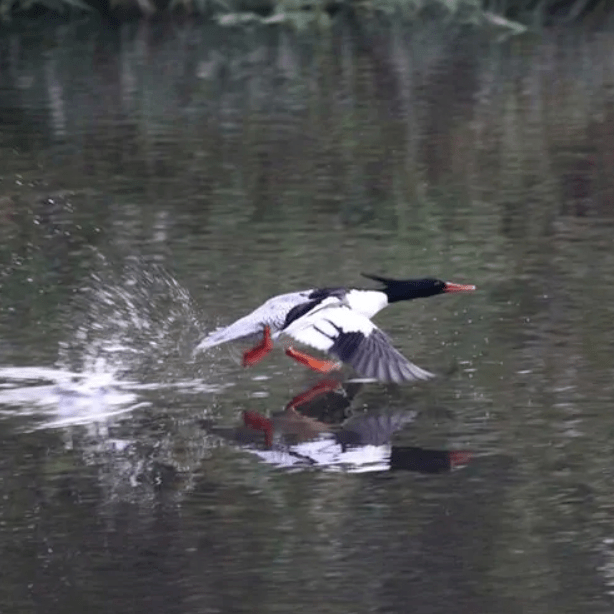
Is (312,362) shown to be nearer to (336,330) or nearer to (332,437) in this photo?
(336,330)

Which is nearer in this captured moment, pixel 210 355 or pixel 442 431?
pixel 442 431

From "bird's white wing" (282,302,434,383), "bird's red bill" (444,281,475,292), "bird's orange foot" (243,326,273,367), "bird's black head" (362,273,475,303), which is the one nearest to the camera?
"bird's white wing" (282,302,434,383)

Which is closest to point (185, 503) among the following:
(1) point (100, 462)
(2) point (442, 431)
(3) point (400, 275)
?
(1) point (100, 462)

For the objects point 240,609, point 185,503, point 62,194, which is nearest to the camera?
point 240,609

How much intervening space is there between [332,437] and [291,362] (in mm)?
1255

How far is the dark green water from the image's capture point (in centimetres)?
602

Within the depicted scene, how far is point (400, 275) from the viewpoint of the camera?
10062 mm

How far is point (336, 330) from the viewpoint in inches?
317

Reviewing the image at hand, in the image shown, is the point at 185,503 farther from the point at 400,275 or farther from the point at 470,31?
the point at 470,31

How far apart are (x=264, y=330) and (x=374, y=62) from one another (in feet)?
35.9

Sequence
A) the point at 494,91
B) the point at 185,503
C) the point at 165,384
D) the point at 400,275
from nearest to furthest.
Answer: the point at 185,503 < the point at 165,384 < the point at 400,275 < the point at 494,91

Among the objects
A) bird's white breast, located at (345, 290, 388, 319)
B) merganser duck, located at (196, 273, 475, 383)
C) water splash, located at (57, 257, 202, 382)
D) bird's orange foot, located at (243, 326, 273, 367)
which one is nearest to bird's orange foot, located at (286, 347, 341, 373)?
merganser duck, located at (196, 273, 475, 383)

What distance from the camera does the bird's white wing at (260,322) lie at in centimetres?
835

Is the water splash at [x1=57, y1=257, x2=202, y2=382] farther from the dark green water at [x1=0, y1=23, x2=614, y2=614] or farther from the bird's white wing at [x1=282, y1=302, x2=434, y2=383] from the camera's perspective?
the bird's white wing at [x1=282, y1=302, x2=434, y2=383]
